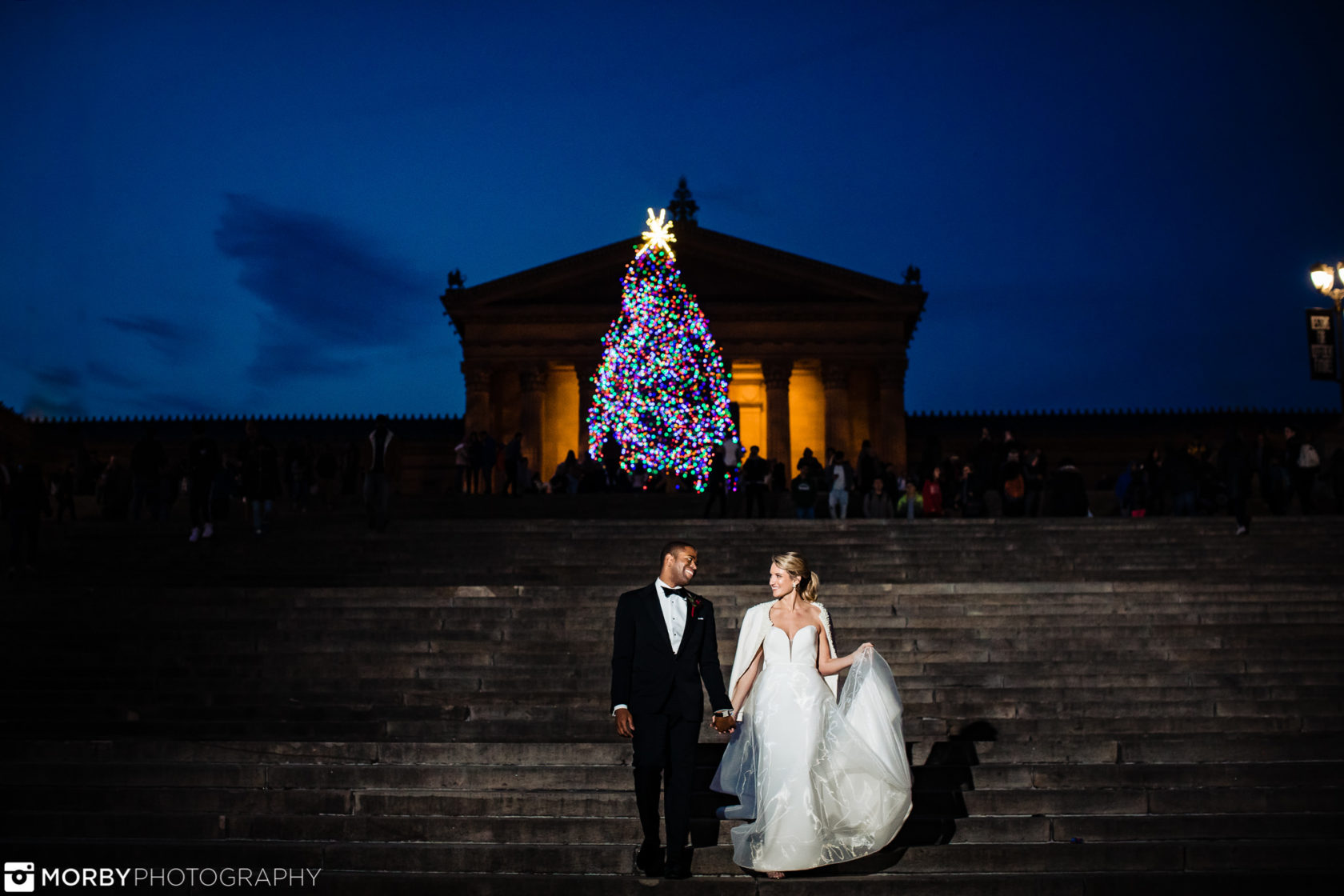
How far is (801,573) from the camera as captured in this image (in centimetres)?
630

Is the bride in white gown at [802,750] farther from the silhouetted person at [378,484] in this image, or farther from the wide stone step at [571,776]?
the silhouetted person at [378,484]

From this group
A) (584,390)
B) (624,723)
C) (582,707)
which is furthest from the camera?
(584,390)

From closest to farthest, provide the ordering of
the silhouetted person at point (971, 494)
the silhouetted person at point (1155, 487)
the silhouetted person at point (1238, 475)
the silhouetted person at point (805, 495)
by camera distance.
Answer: the silhouetted person at point (1238, 475)
the silhouetted person at point (805, 495)
the silhouetted person at point (971, 494)
the silhouetted person at point (1155, 487)

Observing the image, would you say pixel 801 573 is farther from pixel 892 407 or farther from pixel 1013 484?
pixel 892 407

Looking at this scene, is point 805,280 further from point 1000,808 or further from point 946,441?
point 1000,808

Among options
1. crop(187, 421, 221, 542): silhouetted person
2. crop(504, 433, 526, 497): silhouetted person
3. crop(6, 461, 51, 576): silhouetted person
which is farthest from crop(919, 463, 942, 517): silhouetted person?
crop(6, 461, 51, 576): silhouetted person

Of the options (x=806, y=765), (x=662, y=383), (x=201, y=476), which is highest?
(x=662, y=383)

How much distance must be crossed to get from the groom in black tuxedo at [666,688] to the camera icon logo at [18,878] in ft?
11.1

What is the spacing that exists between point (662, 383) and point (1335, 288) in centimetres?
1269

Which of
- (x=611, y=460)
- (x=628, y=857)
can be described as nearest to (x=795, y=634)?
(x=628, y=857)

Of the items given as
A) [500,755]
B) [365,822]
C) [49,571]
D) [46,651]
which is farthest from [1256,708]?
[49,571]

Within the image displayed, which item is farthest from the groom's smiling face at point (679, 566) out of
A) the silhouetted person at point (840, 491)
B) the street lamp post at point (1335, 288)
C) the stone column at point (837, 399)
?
the stone column at point (837, 399)

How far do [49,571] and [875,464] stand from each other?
15049 mm

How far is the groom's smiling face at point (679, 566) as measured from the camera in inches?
245
